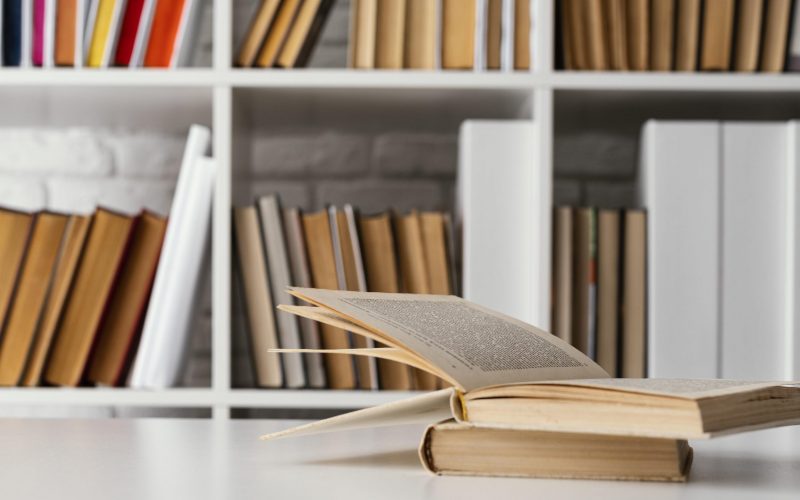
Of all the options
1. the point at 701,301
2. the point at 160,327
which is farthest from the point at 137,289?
the point at 701,301

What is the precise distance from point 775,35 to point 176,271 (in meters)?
0.95

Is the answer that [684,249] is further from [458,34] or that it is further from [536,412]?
[536,412]

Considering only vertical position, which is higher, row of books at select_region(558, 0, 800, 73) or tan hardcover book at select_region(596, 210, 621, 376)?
row of books at select_region(558, 0, 800, 73)

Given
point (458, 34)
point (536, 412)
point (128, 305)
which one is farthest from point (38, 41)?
point (536, 412)

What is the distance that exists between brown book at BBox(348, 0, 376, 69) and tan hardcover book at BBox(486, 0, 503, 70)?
17 centimetres

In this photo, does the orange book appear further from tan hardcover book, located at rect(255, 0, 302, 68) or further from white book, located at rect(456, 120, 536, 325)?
white book, located at rect(456, 120, 536, 325)

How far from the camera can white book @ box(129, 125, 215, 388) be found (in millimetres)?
1405

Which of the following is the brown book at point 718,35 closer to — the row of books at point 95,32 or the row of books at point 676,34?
the row of books at point 676,34

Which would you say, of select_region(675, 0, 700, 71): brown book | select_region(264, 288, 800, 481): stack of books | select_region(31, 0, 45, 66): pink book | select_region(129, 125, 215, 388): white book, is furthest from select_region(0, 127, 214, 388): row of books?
select_region(264, 288, 800, 481): stack of books

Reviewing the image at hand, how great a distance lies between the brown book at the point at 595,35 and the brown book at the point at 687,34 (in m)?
0.11

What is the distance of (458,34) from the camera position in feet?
4.67

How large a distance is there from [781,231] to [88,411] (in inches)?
48.5

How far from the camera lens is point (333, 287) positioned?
4.70ft

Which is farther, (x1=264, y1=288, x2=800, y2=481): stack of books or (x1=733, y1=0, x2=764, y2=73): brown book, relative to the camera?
(x1=733, y1=0, x2=764, y2=73): brown book
